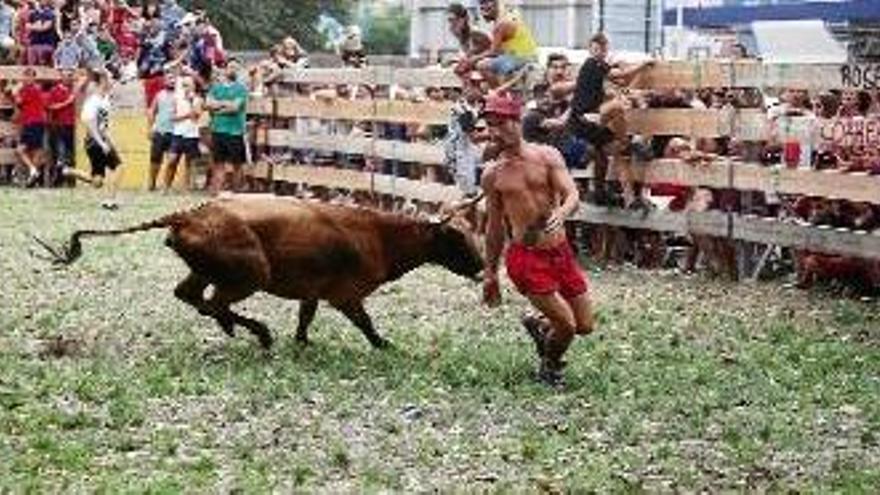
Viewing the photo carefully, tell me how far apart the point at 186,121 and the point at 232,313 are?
14695 mm

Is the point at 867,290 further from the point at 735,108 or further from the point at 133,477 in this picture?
the point at 133,477

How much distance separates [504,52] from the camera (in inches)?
741

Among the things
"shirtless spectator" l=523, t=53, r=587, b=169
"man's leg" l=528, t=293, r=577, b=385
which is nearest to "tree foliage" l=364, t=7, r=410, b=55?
"shirtless spectator" l=523, t=53, r=587, b=169

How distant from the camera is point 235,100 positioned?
84.0ft

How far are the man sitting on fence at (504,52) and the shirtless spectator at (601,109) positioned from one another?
Answer: 1114 mm

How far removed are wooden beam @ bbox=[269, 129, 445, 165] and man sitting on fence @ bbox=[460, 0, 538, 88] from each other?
6.48 feet

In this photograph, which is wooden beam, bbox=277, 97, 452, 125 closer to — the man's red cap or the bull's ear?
the bull's ear

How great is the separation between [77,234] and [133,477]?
394 centimetres

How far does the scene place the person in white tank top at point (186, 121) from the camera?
26188mm

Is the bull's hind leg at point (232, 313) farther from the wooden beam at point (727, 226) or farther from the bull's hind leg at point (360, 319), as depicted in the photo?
the wooden beam at point (727, 226)

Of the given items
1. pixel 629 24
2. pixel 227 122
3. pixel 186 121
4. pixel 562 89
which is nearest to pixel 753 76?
pixel 562 89

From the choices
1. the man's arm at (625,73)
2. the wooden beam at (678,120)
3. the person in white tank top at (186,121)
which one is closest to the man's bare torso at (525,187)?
the wooden beam at (678,120)

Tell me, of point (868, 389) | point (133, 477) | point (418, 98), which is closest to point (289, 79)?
point (418, 98)

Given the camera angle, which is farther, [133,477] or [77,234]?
[77,234]
